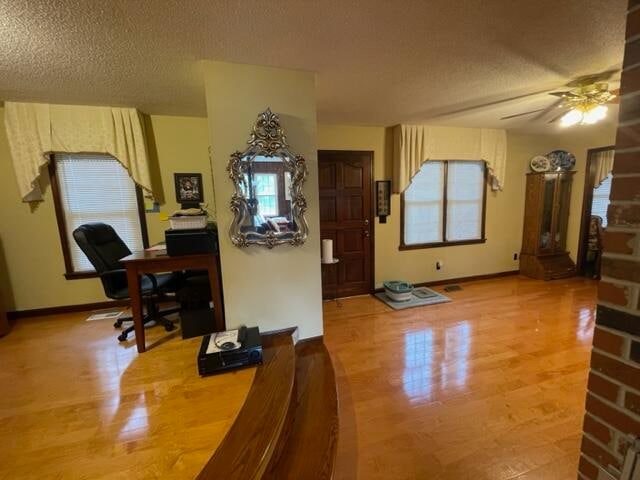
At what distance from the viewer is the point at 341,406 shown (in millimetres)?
1907

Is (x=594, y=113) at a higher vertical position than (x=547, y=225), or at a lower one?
higher

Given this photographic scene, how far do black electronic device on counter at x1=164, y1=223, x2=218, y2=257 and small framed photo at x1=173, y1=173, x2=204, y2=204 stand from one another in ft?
4.14

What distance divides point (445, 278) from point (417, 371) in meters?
2.47

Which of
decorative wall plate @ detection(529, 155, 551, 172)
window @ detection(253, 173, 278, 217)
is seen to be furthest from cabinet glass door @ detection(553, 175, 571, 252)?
window @ detection(253, 173, 278, 217)

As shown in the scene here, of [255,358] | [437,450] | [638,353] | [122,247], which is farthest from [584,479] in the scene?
[122,247]

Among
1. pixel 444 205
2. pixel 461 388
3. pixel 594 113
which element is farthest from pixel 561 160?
pixel 461 388

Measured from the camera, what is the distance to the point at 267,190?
204cm

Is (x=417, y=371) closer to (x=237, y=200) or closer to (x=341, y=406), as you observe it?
(x=341, y=406)

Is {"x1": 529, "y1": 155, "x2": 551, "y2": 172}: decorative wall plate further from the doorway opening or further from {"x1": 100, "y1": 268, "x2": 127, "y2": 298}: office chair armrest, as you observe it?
{"x1": 100, "y1": 268, "x2": 127, "y2": 298}: office chair armrest

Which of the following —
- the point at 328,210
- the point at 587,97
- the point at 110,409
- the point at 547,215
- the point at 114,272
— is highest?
the point at 587,97

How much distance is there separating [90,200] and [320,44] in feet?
9.97

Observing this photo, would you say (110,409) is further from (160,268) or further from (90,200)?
(90,200)

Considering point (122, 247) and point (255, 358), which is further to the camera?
point (122, 247)

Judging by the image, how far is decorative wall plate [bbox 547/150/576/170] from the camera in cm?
436
